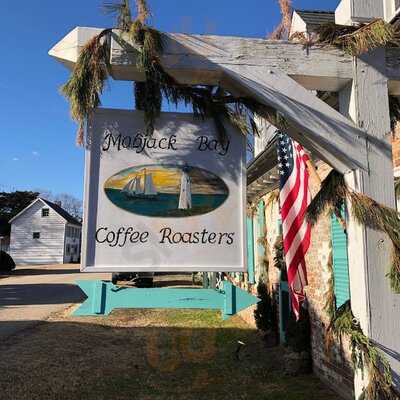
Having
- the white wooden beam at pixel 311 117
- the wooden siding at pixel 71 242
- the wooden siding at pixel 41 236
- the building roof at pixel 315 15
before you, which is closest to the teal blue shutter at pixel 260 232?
the building roof at pixel 315 15

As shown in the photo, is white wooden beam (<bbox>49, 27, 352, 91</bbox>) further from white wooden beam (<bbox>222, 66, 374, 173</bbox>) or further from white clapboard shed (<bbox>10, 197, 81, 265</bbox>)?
white clapboard shed (<bbox>10, 197, 81, 265</bbox>)

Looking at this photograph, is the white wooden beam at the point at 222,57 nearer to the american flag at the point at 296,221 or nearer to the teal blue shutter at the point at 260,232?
the american flag at the point at 296,221

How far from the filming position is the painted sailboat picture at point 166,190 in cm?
250

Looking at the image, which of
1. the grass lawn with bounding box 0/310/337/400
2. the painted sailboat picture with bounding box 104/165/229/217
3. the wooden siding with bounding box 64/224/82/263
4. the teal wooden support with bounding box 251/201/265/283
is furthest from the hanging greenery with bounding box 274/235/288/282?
the wooden siding with bounding box 64/224/82/263

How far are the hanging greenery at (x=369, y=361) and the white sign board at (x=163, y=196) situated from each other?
2.05 ft

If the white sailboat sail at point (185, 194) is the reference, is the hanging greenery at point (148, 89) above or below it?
above

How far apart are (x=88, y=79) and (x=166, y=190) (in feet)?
2.37

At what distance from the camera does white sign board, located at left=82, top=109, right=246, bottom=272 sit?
2.46 metres

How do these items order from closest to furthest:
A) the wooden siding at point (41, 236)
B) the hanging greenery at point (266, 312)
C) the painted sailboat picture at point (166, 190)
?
the painted sailboat picture at point (166, 190)
the hanging greenery at point (266, 312)
the wooden siding at point (41, 236)

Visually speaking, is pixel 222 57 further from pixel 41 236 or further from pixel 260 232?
pixel 41 236

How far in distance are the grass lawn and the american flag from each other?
139 inches

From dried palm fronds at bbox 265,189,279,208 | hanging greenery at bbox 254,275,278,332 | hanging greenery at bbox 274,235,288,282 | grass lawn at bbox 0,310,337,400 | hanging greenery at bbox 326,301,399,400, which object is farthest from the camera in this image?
hanging greenery at bbox 254,275,278,332

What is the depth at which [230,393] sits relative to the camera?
6137mm

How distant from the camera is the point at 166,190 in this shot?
2.52 metres
